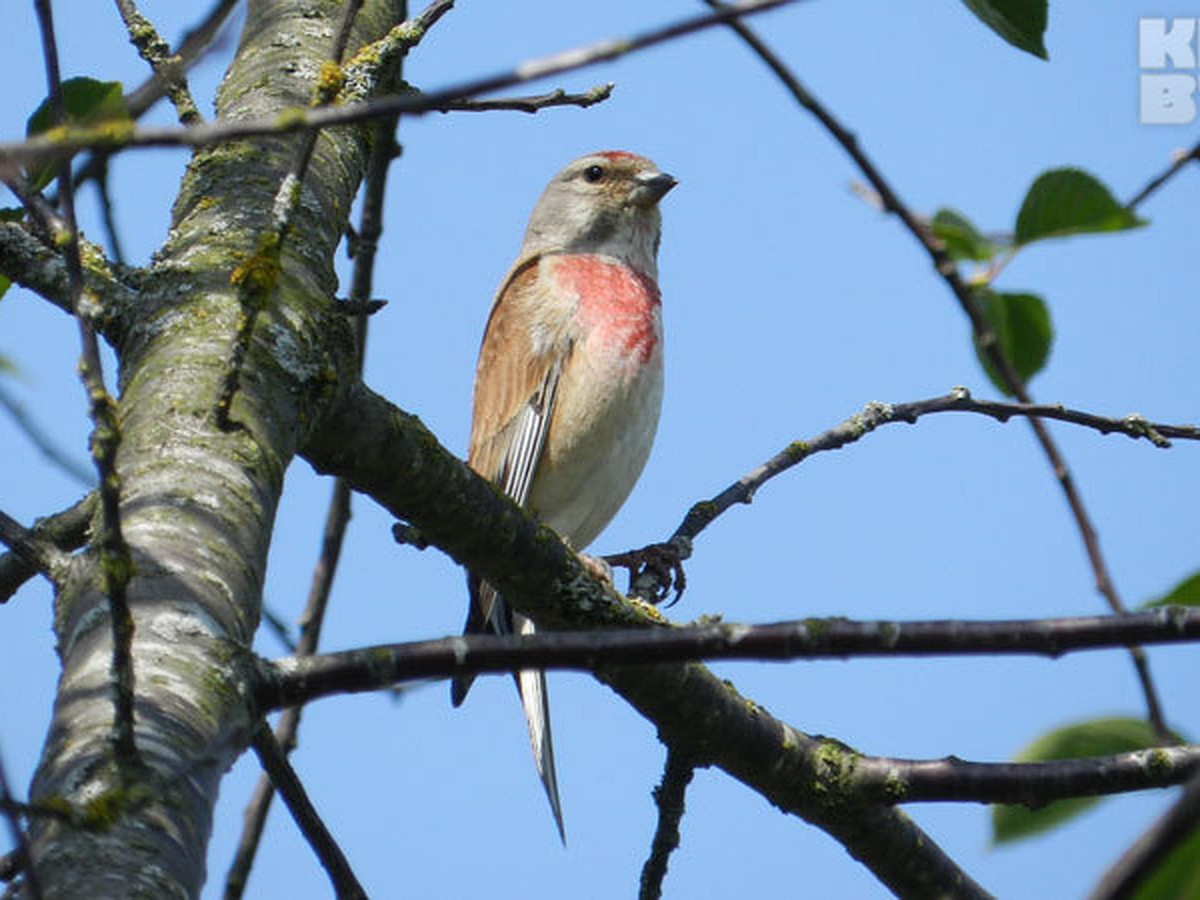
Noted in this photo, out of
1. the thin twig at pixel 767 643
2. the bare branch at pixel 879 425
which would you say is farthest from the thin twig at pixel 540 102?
the thin twig at pixel 767 643

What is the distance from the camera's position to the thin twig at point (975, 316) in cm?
159

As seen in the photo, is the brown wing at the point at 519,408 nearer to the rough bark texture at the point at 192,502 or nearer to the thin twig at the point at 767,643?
the rough bark texture at the point at 192,502

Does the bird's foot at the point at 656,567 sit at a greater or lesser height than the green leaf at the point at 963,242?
greater

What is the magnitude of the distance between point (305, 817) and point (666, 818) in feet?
3.46

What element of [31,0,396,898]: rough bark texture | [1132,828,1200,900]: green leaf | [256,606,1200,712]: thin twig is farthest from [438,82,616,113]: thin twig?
[1132,828,1200,900]: green leaf

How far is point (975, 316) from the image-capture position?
5.48 ft

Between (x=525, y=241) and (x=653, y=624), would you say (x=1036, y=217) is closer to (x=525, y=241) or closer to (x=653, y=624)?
(x=653, y=624)

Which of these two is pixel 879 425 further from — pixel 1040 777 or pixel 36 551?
pixel 36 551

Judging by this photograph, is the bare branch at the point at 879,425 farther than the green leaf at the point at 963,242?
Yes

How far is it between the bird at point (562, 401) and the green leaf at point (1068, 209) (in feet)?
13.6

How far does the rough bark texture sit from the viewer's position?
1984 millimetres

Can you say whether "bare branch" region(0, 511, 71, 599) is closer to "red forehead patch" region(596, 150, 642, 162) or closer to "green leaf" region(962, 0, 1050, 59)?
"green leaf" region(962, 0, 1050, 59)

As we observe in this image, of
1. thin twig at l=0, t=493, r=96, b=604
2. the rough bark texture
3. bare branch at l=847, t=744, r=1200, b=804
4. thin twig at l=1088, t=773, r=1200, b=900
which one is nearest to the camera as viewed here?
thin twig at l=1088, t=773, r=1200, b=900

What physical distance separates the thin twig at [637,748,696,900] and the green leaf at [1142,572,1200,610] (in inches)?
79.5
